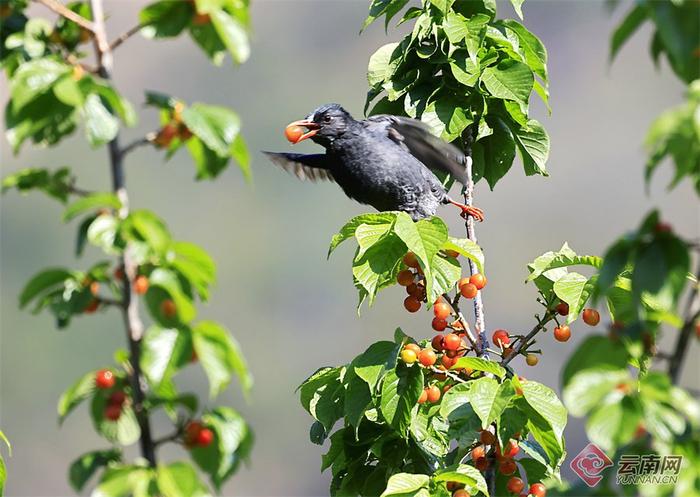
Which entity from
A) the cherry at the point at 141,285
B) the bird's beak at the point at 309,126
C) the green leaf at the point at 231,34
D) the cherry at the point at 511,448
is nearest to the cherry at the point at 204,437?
the cherry at the point at 141,285

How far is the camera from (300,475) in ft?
247

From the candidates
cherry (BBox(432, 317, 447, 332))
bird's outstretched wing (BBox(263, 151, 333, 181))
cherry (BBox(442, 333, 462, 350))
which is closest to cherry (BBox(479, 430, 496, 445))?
cherry (BBox(442, 333, 462, 350))

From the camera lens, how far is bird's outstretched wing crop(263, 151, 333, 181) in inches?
247

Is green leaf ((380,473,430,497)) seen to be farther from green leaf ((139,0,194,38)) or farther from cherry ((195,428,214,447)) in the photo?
green leaf ((139,0,194,38))

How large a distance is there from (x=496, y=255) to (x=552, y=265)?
77.2m

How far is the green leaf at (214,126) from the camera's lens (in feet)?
7.87

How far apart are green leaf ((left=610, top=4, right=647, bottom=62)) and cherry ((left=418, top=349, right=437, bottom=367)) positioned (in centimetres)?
135

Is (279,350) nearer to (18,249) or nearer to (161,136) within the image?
(18,249)

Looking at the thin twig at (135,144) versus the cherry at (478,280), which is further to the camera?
the cherry at (478,280)

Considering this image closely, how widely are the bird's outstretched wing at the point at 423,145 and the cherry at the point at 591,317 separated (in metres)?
0.93

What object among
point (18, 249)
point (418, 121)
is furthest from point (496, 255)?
point (418, 121)

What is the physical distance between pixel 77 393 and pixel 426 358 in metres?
1.39

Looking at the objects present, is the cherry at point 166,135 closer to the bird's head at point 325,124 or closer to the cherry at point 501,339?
the cherry at point 501,339

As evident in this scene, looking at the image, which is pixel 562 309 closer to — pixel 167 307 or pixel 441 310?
pixel 441 310
